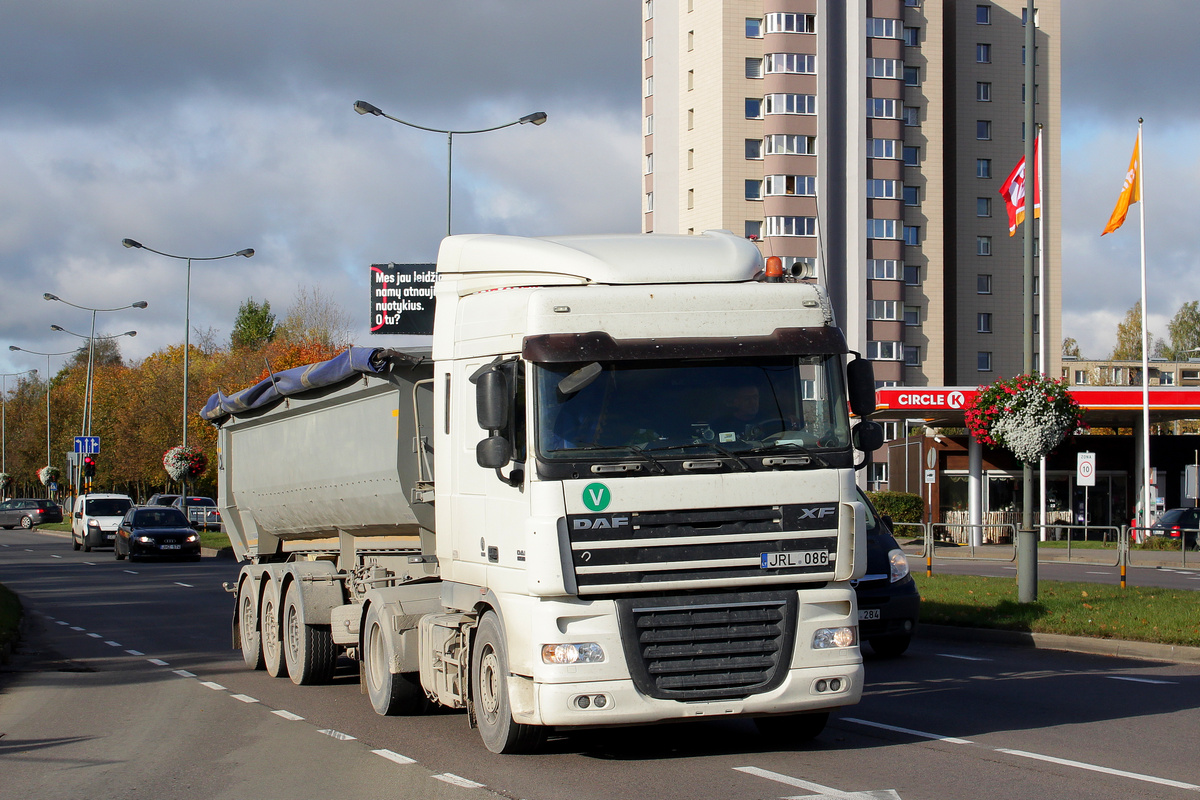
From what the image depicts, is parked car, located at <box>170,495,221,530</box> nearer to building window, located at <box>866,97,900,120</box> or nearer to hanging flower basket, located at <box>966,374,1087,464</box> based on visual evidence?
building window, located at <box>866,97,900,120</box>

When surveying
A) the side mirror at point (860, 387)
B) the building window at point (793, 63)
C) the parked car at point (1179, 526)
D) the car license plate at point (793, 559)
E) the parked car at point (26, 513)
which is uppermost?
the building window at point (793, 63)

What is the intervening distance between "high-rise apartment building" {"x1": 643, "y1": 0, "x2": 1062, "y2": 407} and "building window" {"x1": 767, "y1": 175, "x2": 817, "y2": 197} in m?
0.13

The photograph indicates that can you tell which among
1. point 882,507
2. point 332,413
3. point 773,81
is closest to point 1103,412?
point 882,507

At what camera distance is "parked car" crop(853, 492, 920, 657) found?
13.2 m

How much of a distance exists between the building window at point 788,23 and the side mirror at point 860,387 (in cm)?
6168

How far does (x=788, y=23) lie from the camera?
6675 cm

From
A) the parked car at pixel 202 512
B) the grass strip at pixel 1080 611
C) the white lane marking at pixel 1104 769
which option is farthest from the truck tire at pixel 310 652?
the parked car at pixel 202 512

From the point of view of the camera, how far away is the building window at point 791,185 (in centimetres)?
6662

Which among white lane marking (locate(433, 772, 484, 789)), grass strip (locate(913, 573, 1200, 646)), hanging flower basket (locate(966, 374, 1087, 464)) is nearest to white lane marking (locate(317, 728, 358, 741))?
white lane marking (locate(433, 772, 484, 789))

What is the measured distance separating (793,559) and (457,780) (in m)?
2.43

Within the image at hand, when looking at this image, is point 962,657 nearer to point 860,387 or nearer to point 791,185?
point 860,387

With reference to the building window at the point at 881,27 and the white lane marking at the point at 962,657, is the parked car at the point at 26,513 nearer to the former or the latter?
the building window at the point at 881,27

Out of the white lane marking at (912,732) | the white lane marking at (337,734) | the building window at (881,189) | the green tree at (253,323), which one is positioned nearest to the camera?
the white lane marking at (912,732)

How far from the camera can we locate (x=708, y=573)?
785 cm
